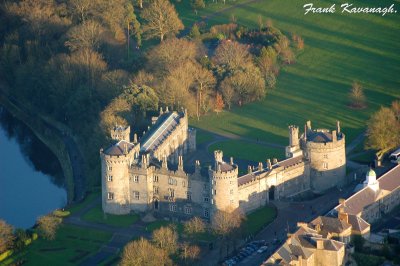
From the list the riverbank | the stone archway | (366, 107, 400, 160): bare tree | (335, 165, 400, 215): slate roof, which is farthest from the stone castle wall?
the riverbank

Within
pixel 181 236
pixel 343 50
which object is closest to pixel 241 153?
pixel 181 236

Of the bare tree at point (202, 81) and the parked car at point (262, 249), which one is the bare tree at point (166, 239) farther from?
the bare tree at point (202, 81)

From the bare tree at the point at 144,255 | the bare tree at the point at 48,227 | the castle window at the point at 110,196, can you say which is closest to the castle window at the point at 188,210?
the castle window at the point at 110,196

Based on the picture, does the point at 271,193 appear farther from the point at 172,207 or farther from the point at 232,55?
the point at 232,55

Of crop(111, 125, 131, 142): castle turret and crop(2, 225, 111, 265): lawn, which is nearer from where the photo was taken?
crop(2, 225, 111, 265): lawn

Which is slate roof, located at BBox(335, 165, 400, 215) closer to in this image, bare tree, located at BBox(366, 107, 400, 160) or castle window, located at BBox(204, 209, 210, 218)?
bare tree, located at BBox(366, 107, 400, 160)

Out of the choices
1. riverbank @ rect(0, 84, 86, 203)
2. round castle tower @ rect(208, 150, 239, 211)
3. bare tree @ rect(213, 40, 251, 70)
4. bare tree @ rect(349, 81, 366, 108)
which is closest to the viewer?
round castle tower @ rect(208, 150, 239, 211)
